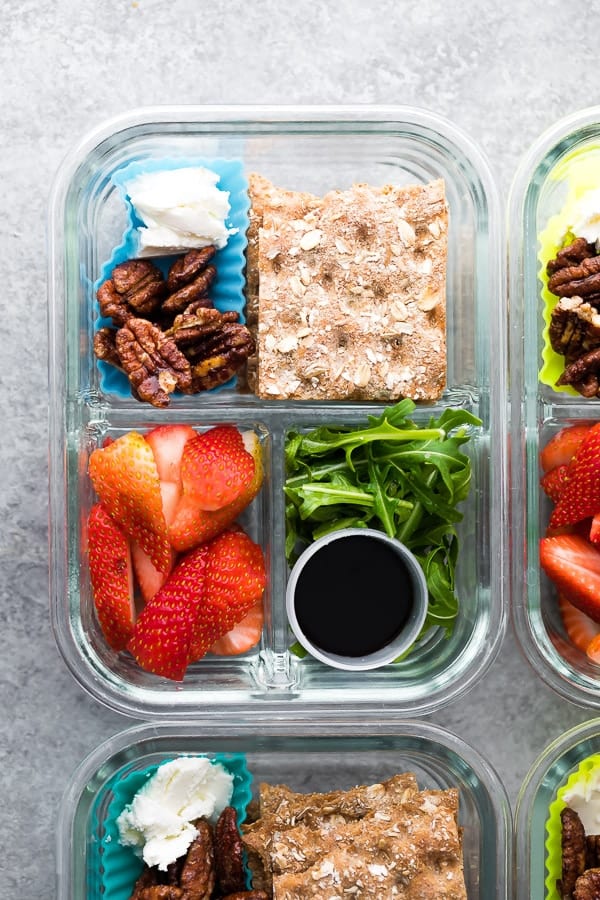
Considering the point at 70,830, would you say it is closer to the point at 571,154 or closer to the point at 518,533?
the point at 518,533

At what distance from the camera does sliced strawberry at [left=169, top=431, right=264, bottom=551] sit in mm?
1616

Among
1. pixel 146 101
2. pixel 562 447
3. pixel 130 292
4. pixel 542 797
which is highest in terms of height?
pixel 146 101

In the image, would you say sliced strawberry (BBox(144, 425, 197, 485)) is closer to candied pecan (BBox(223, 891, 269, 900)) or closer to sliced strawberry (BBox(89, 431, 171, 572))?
sliced strawberry (BBox(89, 431, 171, 572))

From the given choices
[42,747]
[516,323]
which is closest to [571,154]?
[516,323]

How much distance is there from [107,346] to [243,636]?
1.78 feet

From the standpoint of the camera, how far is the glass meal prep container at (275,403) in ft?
5.37

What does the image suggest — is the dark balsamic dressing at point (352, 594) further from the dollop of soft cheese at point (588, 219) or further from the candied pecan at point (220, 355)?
the dollop of soft cheese at point (588, 219)

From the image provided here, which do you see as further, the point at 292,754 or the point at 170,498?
the point at 292,754

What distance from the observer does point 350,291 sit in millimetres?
1598

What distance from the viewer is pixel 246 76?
174 centimetres

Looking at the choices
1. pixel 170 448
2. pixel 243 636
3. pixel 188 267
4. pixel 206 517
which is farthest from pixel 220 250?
pixel 243 636

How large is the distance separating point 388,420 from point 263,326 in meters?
0.25

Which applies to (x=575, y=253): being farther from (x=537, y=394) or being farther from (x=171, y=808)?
(x=171, y=808)

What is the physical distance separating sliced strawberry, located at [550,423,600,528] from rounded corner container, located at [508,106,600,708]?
0.18 feet
